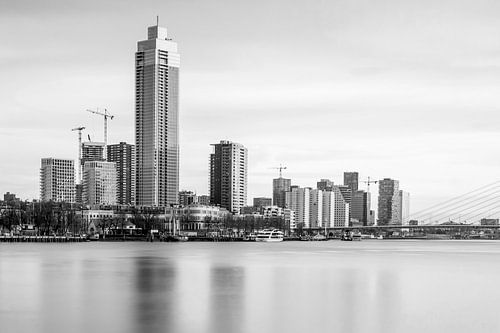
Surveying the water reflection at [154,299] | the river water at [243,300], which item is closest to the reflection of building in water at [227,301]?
the river water at [243,300]

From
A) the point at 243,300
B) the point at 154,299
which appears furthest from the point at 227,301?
the point at 154,299

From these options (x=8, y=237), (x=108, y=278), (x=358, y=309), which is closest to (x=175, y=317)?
(x=358, y=309)

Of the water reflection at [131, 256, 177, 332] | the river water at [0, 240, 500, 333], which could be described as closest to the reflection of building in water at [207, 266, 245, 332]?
the river water at [0, 240, 500, 333]

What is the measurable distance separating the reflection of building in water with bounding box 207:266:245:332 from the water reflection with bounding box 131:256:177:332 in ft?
6.80

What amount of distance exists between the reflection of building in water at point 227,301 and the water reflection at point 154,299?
2074 millimetres

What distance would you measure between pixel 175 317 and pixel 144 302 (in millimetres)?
5725

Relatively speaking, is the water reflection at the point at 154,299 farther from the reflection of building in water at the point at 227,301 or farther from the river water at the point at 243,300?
the reflection of building in water at the point at 227,301

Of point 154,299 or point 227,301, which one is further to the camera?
point 154,299

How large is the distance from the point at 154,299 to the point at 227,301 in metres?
4.16

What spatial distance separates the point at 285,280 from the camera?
5594 cm

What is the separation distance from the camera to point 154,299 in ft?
139

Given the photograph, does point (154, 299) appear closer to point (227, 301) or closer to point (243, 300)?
point (227, 301)

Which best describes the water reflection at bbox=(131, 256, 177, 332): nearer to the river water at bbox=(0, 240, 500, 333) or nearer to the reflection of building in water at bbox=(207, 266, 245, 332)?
the river water at bbox=(0, 240, 500, 333)

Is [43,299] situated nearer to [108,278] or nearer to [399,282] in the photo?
[108,278]
